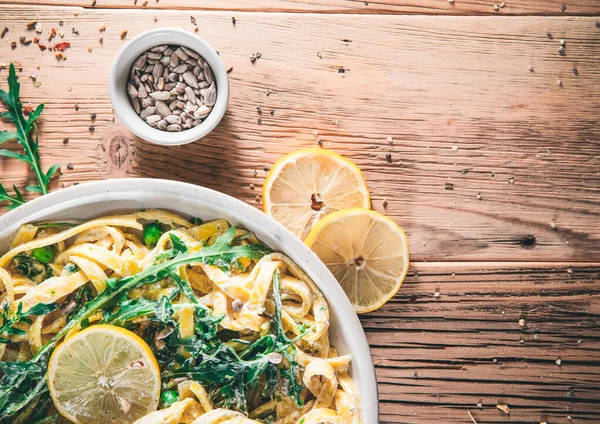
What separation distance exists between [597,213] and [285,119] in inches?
57.0

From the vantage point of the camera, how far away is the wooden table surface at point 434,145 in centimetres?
250

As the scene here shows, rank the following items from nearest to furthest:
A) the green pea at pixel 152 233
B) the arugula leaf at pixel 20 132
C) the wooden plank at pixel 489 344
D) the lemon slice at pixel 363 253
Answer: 1. the green pea at pixel 152 233
2. the lemon slice at pixel 363 253
3. the arugula leaf at pixel 20 132
4. the wooden plank at pixel 489 344

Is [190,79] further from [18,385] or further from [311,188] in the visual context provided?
[18,385]

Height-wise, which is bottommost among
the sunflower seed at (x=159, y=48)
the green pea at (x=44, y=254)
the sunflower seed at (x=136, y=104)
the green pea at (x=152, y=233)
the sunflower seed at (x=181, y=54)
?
the green pea at (x=44, y=254)

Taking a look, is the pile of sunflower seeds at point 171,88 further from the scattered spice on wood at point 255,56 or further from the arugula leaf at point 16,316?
the arugula leaf at point 16,316

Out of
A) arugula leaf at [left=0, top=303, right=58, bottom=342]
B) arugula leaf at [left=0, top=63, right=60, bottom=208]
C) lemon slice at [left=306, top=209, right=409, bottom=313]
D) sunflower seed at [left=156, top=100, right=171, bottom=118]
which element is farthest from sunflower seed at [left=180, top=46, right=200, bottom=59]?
arugula leaf at [left=0, top=303, right=58, bottom=342]

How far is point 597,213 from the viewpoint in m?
2.61

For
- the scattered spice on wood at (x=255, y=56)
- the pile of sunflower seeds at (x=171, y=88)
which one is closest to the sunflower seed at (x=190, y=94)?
the pile of sunflower seeds at (x=171, y=88)

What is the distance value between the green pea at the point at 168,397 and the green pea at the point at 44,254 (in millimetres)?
646

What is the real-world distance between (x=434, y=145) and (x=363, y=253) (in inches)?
→ 24.0

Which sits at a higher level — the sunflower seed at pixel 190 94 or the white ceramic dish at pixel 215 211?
the sunflower seed at pixel 190 94

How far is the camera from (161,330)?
2072mm

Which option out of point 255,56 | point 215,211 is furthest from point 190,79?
point 215,211

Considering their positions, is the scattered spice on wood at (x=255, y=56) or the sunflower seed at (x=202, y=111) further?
the scattered spice on wood at (x=255, y=56)
